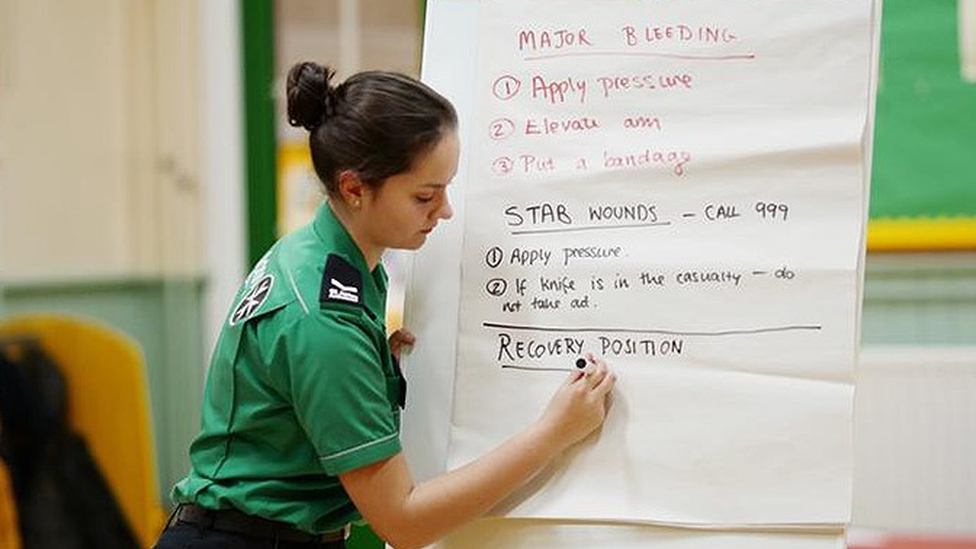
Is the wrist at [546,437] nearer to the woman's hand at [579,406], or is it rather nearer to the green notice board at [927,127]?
the woman's hand at [579,406]

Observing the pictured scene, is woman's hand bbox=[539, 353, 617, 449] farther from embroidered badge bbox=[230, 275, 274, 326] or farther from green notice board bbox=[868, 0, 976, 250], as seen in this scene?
green notice board bbox=[868, 0, 976, 250]

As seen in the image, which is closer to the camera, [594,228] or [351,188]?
[351,188]

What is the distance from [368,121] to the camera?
1566 millimetres

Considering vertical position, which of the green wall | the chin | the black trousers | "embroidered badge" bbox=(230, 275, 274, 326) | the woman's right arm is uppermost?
the chin

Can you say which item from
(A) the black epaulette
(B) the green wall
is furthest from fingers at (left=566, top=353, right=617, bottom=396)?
(B) the green wall

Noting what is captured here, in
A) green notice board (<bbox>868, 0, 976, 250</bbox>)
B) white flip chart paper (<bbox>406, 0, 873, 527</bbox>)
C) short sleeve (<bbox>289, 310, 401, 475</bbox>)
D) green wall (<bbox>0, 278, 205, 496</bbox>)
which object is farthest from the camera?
green wall (<bbox>0, 278, 205, 496</bbox>)

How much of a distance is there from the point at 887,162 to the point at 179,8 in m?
2.12

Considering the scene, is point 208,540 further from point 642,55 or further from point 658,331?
point 642,55

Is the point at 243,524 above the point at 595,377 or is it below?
below

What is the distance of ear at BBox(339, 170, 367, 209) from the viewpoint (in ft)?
5.23

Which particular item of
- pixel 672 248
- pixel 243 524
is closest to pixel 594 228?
pixel 672 248

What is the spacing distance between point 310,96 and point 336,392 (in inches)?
14.3

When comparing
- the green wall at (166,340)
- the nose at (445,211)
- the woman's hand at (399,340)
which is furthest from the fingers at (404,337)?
the green wall at (166,340)

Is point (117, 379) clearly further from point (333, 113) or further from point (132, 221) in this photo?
point (333, 113)
